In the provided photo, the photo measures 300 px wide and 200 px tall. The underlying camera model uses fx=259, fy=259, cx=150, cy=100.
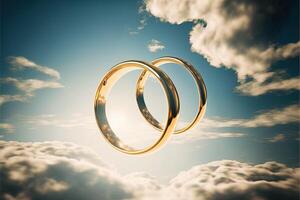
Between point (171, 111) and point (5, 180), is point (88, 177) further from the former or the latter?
point (171, 111)

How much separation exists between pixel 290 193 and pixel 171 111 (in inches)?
4240

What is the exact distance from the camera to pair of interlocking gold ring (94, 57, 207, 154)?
2363mm

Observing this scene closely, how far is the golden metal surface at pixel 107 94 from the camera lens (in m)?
2.35

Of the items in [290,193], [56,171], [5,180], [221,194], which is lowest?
[5,180]

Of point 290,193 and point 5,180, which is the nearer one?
point 5,180

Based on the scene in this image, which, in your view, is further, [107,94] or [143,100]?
[143,100]

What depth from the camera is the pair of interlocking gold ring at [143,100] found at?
7.75 feet

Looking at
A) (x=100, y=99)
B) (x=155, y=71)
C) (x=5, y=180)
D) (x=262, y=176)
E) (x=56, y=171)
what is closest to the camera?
(x=155, y=71)

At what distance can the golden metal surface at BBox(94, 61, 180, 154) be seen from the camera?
2.35m

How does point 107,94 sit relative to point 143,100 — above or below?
below

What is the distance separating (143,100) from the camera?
402cm

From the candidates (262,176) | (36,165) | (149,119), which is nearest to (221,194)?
(262,176)

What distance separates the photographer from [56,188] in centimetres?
10062

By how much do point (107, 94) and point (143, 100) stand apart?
1001 mm
